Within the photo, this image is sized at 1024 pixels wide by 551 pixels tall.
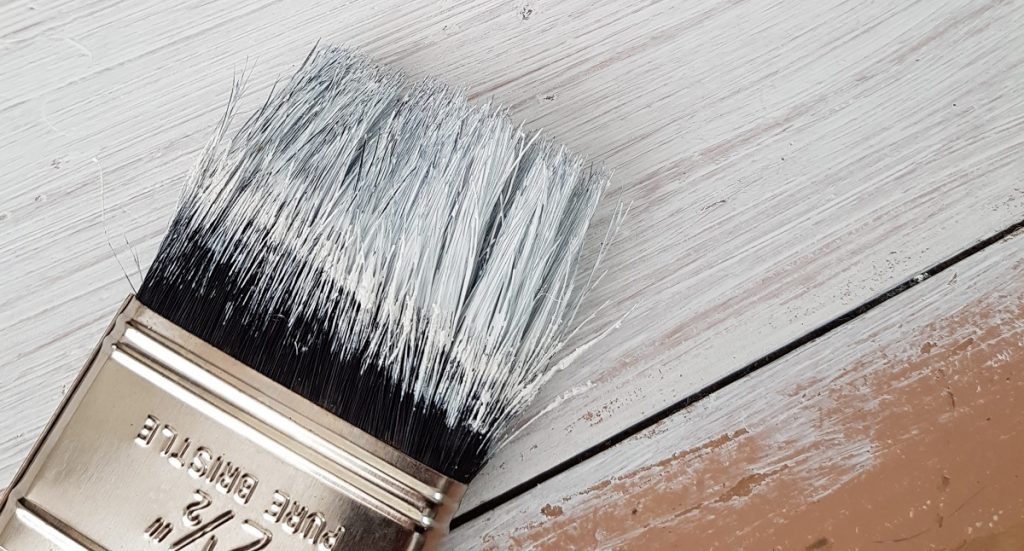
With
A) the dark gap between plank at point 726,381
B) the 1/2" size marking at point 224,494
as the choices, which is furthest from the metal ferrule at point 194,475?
the dark gap between plank at point 726,381

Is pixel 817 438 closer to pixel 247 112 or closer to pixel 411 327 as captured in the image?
pixel 411 327

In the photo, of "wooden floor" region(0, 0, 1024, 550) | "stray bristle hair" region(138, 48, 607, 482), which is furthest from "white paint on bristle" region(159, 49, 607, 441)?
"wooden floor" region(0, 0, 1024, 550)

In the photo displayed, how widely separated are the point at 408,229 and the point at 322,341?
10cm

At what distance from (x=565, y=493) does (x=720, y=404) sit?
161 millimetres

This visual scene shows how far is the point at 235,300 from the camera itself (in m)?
0.53

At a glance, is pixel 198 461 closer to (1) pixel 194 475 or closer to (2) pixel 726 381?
(1) pixel 194 475

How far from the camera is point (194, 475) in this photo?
492 mm

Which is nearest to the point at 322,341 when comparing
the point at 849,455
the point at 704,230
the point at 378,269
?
the point at 378,269

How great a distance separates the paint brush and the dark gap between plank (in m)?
0.11

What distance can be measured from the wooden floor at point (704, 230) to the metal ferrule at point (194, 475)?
0.17 metres

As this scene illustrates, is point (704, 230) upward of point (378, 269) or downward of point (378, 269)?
upward

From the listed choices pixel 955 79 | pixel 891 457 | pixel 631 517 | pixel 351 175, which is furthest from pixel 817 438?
pixel 351 175

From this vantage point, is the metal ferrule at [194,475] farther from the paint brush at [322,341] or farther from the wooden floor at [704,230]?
the wooden floor at [704,230]

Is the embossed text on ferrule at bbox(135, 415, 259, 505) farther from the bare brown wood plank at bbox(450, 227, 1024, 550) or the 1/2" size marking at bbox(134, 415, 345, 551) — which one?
the bare brown wood plank at bbox(450, 227, 1024, 550)
